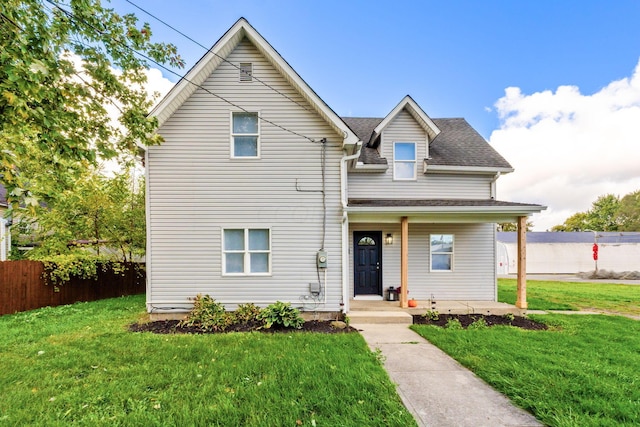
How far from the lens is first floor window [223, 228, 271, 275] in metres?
7.21

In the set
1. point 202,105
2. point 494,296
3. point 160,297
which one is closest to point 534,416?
point 494,296

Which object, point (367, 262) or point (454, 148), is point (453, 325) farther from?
point (454, 148)

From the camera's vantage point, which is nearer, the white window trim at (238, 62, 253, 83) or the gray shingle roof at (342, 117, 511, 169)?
the white window trim at (238, 62, 253, 83)

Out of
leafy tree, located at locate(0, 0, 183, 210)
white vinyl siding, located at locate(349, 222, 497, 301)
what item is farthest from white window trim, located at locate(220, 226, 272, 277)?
white vinyl siding, located at locate(349, 222, 497, 301)

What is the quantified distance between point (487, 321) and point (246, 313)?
603cm

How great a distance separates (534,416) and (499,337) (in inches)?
116

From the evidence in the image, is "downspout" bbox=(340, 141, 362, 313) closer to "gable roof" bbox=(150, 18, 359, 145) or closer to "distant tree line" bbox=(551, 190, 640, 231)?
"gable roof" bbox=(150, 18, 359, 145)

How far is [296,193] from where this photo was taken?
728cm

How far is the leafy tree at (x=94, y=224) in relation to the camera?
9.66m

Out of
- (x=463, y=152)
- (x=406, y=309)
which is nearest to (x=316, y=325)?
(x=406, y=309)

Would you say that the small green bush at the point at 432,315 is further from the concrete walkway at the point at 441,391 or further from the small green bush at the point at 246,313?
the small green bush at the point at 246,313

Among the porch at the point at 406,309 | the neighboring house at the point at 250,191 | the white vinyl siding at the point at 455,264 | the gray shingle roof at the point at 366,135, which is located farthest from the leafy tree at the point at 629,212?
the gray shingle roof at the point at 366,135

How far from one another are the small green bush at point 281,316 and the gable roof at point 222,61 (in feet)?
14.1

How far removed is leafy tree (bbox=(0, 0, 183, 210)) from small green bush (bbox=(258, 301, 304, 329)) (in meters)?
4.35
